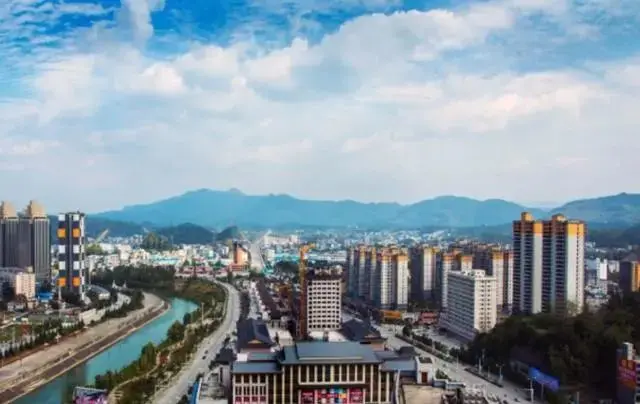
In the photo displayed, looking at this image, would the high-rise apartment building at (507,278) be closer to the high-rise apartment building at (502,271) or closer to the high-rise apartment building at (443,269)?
the high-rise apartment building at (502,271)

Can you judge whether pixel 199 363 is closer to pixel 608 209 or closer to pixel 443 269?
pixel 443 269

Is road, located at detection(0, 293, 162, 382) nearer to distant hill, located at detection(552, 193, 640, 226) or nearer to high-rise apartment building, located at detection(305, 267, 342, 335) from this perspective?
high-rise apartment building, located at detection(305, 267, 342, 335)

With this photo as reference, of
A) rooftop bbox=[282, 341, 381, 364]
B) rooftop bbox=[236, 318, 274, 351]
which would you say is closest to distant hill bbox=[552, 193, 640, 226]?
rooftop bbox=[236, 318, 274, 351]

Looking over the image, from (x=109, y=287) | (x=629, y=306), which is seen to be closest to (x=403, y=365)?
(x=629, y=306)

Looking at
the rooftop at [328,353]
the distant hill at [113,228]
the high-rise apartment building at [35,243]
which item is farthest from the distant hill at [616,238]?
the distant hill at [113,228]

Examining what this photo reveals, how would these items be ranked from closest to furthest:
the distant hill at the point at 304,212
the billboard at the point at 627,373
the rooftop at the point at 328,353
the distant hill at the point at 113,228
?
the rooftop at the point at 328,353, the billboard at the point at 627,373, the distant hill at the point at 113,228, the distant hill at the point at 304,212

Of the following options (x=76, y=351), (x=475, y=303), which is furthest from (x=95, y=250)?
(x=475, y=303)
